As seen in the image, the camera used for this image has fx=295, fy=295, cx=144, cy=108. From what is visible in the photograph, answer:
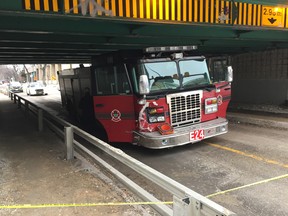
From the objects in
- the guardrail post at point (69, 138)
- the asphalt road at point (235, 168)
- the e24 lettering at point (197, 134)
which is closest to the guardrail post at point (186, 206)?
the asphalt road at point (235, 168)

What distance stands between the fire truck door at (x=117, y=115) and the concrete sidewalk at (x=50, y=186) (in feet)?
4.41

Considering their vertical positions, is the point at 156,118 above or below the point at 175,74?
below

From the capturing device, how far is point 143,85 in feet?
21.4

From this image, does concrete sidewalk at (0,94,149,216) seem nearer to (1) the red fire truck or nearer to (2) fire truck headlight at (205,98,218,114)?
(1) the red fire truck

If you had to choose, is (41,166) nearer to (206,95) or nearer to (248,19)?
(206,95)

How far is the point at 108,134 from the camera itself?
7809mm

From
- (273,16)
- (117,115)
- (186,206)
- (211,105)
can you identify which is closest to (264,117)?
(273,16)

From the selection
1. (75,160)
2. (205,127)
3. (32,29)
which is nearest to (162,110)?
(205,127)

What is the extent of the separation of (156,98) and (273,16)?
5.43 metres

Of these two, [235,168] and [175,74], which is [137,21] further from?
[235,168]

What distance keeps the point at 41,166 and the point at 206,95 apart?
4.39m

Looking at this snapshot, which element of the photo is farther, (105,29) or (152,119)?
(105,29)

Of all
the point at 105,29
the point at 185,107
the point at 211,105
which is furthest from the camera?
the point at 211,105

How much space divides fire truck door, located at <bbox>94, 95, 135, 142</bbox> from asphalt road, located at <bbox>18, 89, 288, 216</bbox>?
0.66 meters
